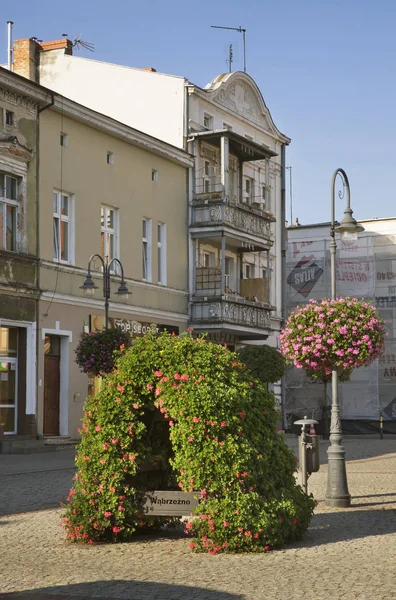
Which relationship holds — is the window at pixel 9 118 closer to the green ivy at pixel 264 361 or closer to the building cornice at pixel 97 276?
the building cornice at pixel 97 276

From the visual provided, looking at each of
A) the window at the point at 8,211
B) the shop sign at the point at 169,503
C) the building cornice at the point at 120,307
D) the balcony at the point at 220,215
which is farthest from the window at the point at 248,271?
the shop sign at the point at 169,503

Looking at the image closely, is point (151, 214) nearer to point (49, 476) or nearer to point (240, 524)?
point (49, 476)

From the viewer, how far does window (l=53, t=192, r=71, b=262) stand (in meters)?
29.8

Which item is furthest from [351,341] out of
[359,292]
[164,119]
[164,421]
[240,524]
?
[359,292]

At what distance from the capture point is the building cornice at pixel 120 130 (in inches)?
1184

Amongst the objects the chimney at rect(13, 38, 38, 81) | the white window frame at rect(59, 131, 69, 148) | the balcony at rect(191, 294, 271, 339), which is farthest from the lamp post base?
the chimney at rect(13, 38, 38, 81)

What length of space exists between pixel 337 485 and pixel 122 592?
23.2 feet

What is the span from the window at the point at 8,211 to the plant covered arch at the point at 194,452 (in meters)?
17.4

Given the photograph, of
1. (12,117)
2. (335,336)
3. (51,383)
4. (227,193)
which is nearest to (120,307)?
(51,383)

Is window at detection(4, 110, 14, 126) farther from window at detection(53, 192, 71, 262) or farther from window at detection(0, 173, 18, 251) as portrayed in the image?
window at detection(53, 192, 71, 262)

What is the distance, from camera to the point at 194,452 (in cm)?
1018

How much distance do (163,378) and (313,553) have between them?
7.38 feet

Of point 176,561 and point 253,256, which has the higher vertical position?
point 253,256

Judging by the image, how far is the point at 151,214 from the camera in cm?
3500
